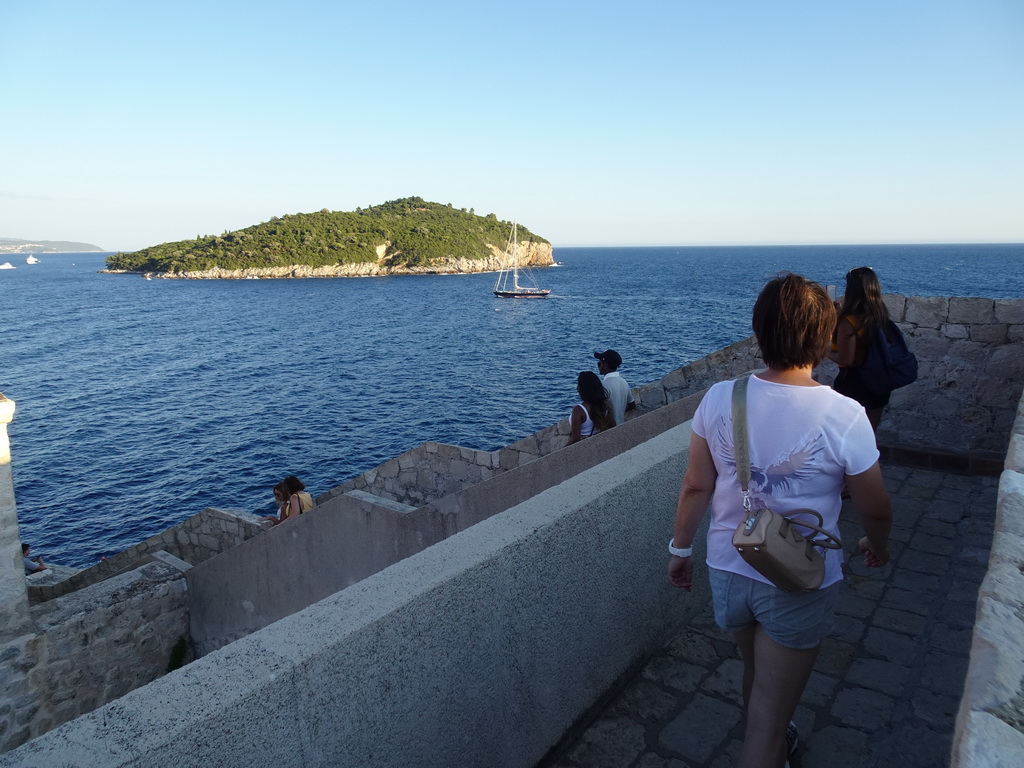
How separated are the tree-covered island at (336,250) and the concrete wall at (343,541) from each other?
12063cm

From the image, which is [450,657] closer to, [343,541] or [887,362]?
[887,362]

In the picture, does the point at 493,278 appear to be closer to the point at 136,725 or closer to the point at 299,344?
the point at 299,344

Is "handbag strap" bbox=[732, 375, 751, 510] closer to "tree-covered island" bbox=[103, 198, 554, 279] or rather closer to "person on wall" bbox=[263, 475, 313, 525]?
"person on wall" bbox=[263, 475, 313, 525]

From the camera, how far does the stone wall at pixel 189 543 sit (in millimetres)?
9844

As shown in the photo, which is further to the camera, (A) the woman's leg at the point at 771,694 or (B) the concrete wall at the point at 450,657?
(A) the woman's leg at the point at 771,694

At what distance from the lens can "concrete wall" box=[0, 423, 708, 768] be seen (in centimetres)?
152

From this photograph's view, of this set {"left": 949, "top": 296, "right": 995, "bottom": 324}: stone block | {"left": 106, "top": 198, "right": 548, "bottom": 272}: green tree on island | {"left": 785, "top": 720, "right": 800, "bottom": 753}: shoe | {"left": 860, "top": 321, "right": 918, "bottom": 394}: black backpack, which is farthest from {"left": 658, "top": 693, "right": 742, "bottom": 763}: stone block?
{"left": 106, "top": 198, "right": 548, "bottom": 272}: green tree on island

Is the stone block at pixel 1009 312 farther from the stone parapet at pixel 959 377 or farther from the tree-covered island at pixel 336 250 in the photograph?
the tree-covered island at pixel 336 250

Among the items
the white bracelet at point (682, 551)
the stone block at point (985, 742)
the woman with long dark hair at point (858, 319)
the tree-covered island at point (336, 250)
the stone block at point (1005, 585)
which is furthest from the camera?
the tree-covered island at point (336, 250)

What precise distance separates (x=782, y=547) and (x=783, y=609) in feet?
0.83

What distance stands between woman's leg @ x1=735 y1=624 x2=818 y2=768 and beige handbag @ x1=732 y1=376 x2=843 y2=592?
0.25 meters

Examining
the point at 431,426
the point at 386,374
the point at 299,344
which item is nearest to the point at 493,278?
the point at 299,344

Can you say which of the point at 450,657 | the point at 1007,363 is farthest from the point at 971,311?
the point at 450,657

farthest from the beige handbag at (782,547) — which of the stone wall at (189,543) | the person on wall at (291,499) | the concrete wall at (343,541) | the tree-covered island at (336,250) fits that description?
the tree-covered island at (336,250)
